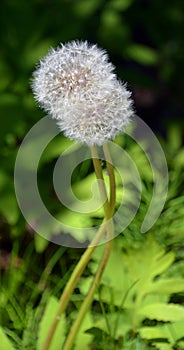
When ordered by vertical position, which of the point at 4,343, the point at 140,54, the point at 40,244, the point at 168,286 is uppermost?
the point at 140,54

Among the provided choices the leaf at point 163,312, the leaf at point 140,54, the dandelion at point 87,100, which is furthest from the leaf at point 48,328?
the leaf at point 140,54

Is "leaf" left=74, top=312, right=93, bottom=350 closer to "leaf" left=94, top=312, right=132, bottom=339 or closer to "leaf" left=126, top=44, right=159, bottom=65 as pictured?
"leaf" left=94, top=312, right=132, bottom=339

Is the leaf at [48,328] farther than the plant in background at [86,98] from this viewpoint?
Yes

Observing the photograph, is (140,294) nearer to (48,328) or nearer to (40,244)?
(48,328)

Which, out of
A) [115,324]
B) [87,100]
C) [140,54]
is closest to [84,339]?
[115,324]

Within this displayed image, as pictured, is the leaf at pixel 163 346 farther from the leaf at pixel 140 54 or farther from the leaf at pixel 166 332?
the leaf at pixel 140 54

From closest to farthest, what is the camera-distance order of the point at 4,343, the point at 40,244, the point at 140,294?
the point at 4,343, the point at 140,294, the point at 40,244
